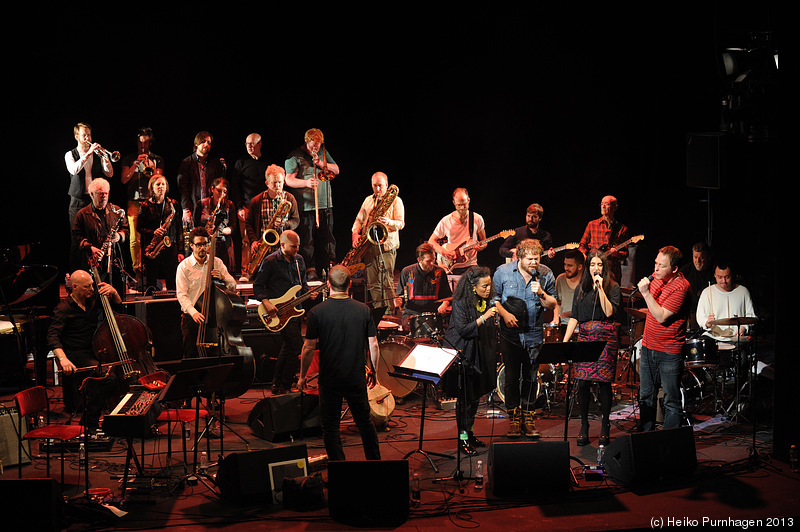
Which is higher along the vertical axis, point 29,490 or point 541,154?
point 541,154

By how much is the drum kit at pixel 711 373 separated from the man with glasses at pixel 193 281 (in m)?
4.92

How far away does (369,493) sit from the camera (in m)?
5.28

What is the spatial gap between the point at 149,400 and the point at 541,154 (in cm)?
1000

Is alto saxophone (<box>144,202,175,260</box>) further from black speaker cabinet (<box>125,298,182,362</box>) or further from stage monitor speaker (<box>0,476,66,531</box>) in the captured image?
stage monitor speaker (<box>0,476,66,531</box>)

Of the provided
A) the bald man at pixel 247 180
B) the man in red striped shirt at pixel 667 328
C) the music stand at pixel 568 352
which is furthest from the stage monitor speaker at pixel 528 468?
the bald man at pixel 247 180

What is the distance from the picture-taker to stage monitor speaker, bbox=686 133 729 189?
34.3ft

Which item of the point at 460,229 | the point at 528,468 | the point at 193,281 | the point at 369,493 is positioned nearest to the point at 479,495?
the point at 528,468

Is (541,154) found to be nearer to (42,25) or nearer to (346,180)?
(346,180)

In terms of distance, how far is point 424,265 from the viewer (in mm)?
9508

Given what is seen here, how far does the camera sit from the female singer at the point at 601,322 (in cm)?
695

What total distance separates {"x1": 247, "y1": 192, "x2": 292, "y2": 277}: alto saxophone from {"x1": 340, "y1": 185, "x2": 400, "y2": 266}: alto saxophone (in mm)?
1101

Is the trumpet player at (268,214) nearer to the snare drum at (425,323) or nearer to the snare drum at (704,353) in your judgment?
the snare drum at (425,323)

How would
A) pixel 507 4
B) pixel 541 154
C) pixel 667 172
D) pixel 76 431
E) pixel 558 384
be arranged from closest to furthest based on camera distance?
pixel 76 431, pixel 558 384, pixel 667 172, pixel 507 4, pixel 541 154

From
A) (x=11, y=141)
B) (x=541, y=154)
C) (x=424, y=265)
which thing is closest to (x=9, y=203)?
(x=11, y=141)
